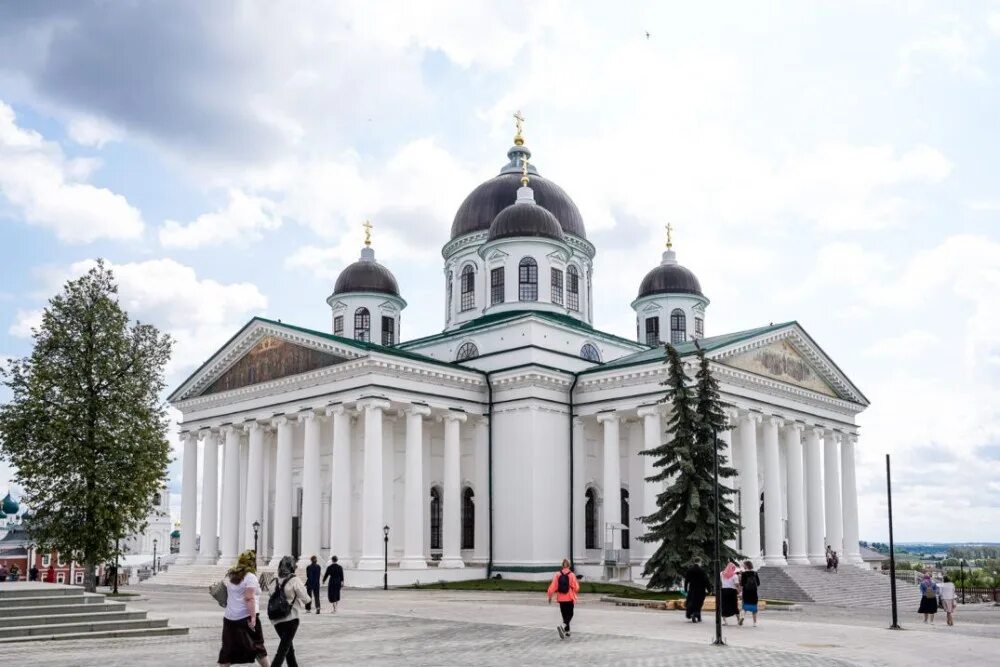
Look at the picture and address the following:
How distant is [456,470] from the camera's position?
42500 millimetres

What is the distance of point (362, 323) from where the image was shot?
56.2 metres

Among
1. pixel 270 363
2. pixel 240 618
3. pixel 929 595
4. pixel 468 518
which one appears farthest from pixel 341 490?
pixel 240 618

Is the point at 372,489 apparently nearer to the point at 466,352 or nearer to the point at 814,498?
the point at 466,352

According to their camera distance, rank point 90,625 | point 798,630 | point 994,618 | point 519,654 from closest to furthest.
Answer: point 519,654 < point 90,625 < point 798,630 < point 994,618

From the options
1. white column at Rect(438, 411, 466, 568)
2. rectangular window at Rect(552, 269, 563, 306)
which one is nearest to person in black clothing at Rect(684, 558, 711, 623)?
white column at Rect(438, 411, 466, 568)

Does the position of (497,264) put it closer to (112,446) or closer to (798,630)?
(112,446)

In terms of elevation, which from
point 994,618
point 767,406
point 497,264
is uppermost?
point 497,264

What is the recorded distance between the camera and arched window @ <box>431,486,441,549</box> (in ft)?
149

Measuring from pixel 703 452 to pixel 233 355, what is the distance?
79.5 ft

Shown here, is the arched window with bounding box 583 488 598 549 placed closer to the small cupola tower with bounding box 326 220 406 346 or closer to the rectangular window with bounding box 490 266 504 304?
the rectangular window with bounding box 490 266 504 304

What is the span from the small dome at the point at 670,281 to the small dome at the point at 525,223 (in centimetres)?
986

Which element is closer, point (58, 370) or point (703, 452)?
point (703, 452)

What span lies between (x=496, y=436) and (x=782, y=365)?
43.3 ft

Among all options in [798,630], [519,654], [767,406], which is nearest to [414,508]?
[767,406]
